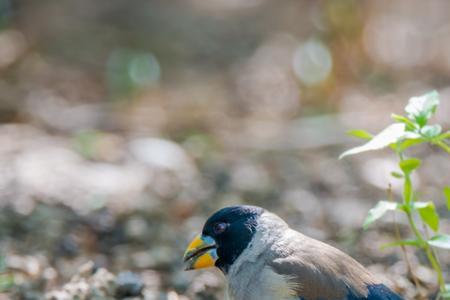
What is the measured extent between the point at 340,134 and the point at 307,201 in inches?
53.8

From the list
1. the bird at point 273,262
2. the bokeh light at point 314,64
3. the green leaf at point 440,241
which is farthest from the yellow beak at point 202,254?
the bokeh light at point 314,64

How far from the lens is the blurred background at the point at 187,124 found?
5750mm

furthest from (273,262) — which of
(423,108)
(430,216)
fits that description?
(423,108)

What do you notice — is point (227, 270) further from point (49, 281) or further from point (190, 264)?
point (49, 281)

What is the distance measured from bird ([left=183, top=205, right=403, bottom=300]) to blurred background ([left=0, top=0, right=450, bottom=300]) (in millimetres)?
399

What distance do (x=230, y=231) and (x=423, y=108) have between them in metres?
1.31

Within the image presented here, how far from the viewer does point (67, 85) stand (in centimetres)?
900

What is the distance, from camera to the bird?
4.28 m

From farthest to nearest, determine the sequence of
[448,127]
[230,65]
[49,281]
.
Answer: [230,65]
[448,127]
[49,281]

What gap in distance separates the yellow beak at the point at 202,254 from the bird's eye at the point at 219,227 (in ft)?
0.20

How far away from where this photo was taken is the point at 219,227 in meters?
4.75

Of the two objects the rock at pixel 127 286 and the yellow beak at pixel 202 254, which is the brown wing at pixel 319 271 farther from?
the rock at pixel 127 286

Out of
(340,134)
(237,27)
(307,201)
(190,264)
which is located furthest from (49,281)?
(237,27)

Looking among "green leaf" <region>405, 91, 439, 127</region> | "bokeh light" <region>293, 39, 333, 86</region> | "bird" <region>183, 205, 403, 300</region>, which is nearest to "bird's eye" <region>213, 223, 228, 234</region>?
"bird" <region>183, 205, 403, 300</region>
